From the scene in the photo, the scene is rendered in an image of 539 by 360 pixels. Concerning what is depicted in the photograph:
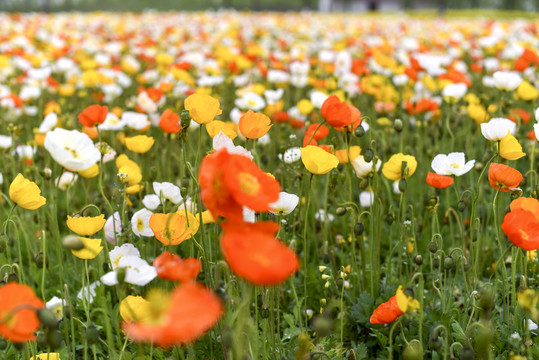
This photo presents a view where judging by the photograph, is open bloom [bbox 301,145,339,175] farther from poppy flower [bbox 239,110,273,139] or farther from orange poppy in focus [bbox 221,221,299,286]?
orange poppy in focus [bbox 221,221,299,286]

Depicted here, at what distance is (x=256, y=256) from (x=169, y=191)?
1038 mm

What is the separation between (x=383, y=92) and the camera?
396cm

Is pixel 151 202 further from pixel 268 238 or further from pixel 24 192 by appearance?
pixel 268 238

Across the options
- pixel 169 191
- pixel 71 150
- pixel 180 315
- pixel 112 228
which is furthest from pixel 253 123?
pixel 180 315

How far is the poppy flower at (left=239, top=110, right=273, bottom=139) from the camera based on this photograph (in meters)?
1.67

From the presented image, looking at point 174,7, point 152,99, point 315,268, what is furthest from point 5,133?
point 174,7

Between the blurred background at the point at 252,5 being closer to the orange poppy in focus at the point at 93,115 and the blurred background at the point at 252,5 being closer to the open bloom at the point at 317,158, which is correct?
the orange poppy in focus at the point at 93,115

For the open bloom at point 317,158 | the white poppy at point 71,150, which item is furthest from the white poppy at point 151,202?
the open bloom at point 317,158

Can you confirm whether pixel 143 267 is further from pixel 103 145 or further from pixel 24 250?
pixel 24 250

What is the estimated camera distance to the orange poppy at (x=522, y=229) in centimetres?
129

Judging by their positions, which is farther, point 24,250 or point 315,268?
point 24,250

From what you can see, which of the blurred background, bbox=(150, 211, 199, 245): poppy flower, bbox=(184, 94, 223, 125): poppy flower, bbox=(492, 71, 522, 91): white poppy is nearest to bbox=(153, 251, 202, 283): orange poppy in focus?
bbox=(150, 211, 199, 245): poppy flower

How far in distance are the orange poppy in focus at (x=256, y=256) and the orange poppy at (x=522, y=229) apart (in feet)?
1.98

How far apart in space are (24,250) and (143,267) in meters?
1.32
